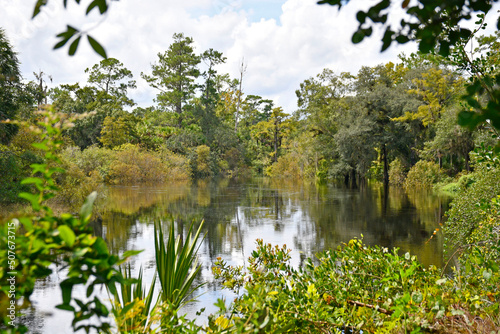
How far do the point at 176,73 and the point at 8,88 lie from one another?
1078 inches

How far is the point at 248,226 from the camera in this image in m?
10.9

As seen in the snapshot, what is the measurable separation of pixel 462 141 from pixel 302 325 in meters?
20.5

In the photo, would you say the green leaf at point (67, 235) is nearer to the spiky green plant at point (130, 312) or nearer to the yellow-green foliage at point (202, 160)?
the spiky green plant at point (130, 312)

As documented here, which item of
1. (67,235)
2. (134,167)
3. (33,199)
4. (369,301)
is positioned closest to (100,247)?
(67,235)

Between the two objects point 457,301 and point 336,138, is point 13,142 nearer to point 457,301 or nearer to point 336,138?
point 457,301

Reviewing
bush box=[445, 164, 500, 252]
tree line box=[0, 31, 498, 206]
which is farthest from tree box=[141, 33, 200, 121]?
bush box=[445, 164, 500, 252]

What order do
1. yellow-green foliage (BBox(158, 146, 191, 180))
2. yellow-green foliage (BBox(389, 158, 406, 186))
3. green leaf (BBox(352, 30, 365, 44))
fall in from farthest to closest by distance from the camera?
1. yellow-green foliage (BBox(158, 146, 191, 180))
2. yellow-green foliage (BBox(389, 158, 406, 186))
3. green leaf (BBox(352, 30, 365, 44))

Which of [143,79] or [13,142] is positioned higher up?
[143,79]

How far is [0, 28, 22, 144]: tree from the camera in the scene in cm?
994

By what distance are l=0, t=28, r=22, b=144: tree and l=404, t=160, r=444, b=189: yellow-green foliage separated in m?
19.4

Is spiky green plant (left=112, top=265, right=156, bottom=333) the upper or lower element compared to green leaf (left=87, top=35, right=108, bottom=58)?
lower

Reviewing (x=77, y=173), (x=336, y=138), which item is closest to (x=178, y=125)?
(x=336, y=138)

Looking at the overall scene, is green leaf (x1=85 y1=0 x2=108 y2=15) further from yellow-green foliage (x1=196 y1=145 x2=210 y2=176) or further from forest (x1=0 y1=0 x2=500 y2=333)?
yellow-green foliage (x1=196 y1=145 x2=210 y2=176)

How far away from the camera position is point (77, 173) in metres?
13.6
